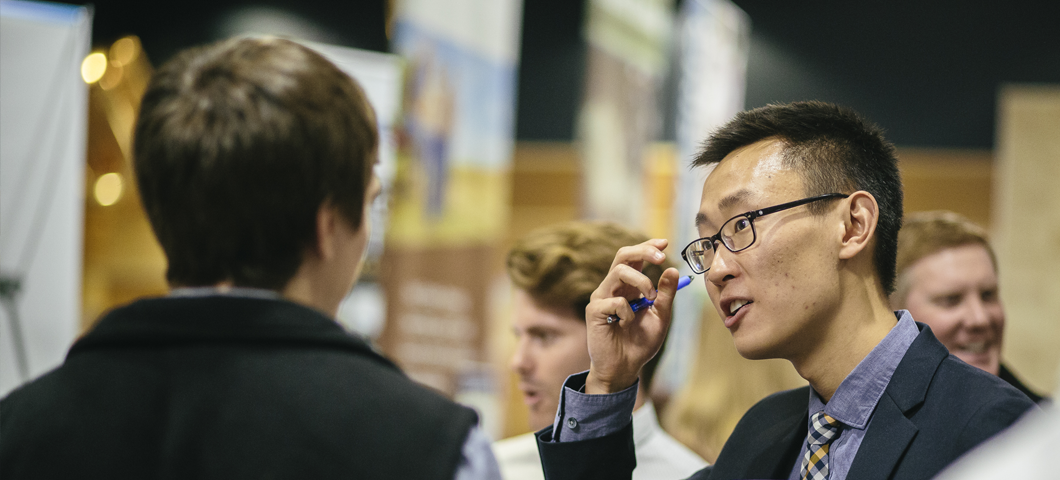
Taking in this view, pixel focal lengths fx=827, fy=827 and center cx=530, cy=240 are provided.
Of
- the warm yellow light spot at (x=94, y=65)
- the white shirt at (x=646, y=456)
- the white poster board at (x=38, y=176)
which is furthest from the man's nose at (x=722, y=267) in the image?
the warm yellow light spot at (x=94, y=65)

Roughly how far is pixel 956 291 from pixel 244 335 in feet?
6.19

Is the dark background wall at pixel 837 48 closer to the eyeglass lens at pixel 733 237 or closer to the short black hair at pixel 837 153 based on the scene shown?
the short black hair at pixel 837 153

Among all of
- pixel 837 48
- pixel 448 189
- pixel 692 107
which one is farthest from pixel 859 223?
pixel 837 48

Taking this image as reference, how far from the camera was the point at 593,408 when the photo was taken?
5.05 ft

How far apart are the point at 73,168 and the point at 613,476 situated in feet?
7.78

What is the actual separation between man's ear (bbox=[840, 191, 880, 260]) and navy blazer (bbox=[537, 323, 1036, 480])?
18 centimetres

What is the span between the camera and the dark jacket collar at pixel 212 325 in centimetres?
93

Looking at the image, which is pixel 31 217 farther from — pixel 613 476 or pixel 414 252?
pixel 613 476

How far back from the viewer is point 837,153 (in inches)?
58.4

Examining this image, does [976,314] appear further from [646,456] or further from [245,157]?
[245,157]

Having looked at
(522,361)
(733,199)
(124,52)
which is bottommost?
(522,361)

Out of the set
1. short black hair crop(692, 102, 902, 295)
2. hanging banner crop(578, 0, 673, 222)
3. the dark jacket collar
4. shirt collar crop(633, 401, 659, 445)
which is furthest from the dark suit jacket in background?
hanging banner crop(578, 0, 673, 222)

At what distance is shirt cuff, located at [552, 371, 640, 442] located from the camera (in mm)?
1539

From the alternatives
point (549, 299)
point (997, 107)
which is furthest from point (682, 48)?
point (997, 107)
